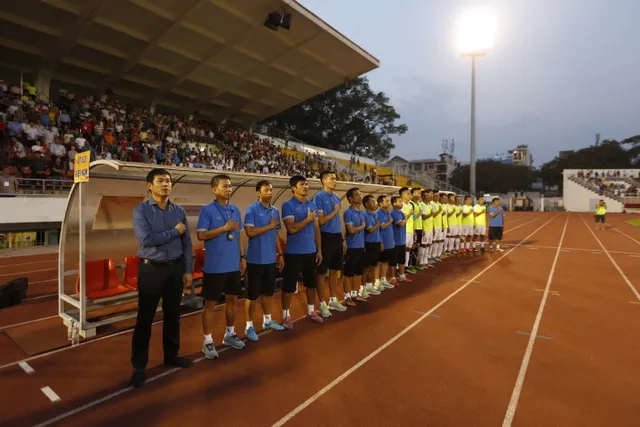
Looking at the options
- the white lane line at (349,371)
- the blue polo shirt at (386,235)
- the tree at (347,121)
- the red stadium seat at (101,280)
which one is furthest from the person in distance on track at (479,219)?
the tree at (347,121)

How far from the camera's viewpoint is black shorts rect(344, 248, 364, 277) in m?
5.70

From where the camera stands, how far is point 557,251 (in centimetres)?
1220

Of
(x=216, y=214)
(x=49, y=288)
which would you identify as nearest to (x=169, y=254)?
(x=216, y=214)

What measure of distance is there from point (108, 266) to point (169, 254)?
2.65m

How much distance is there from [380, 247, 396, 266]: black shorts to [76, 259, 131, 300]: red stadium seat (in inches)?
166

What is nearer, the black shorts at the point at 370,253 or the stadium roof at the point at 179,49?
the black shorts at the point at 370,253

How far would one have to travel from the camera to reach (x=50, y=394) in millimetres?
3205

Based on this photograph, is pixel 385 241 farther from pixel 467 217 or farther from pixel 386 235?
pixel 467 217

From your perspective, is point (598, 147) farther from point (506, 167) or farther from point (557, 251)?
point (557, 251)

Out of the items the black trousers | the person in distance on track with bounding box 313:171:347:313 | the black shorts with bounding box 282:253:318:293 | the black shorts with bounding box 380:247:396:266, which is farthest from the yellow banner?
the black shorts with bounding box 380:247:396:266

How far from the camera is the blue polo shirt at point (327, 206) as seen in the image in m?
5.12

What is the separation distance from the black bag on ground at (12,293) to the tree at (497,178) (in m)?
→ 69.1

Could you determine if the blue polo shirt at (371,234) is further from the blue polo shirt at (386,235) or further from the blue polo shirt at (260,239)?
the blue polo shirt at (260,239)

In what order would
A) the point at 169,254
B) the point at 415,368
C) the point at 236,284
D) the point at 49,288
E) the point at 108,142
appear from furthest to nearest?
the point at 108,142, the point at 49,288, the point at 236,284, the point at 415,368, the point at 169,254
